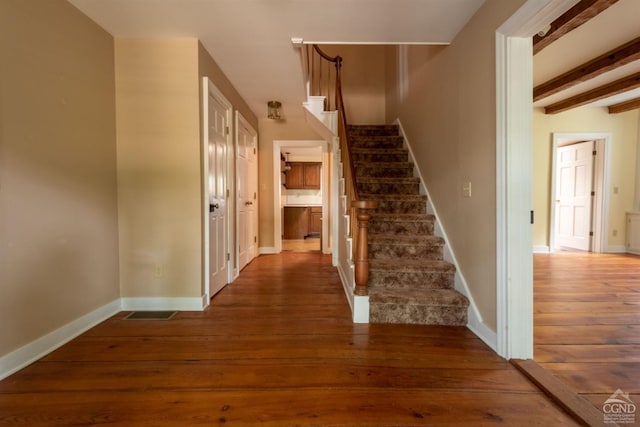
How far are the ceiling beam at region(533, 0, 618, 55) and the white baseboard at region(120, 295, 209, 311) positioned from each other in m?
3.85

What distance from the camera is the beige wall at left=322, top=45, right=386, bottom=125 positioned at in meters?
5.09

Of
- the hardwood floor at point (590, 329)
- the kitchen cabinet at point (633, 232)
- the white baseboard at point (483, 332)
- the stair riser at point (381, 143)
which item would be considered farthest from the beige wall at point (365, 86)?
the kitchen cabinet at point (633, 232)

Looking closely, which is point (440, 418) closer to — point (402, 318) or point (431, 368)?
point (431, 368)

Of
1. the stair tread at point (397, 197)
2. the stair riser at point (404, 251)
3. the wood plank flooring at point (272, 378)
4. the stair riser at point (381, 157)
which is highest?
the stair riser at point (381, 157)

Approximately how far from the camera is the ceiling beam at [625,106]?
4383 millimetres

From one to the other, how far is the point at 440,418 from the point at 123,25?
11.3ft

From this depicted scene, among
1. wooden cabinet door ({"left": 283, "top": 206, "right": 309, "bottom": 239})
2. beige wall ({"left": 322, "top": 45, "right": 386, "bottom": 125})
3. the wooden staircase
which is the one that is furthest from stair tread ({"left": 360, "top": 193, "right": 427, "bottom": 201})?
wooden cabinet door ({"left": 283, "top": 206, "right": 309, "bottom": 239})

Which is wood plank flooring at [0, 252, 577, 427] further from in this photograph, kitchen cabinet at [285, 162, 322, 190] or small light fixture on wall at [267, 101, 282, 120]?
kitchen cabinet at [285, 162, 322, 190]

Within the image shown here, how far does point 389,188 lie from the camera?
331 cm

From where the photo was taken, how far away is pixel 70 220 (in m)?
1.87

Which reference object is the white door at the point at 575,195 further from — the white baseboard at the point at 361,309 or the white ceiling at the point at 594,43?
the white baseboard at the point at 361,309

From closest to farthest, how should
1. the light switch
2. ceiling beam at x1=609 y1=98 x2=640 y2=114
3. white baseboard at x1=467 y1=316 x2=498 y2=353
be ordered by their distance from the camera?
1. white baseboard at x1=467 y1=316 x2=498 y2=353
2. the light switch
3. ceiling beam at x1=609 y1=98 x2=640 y2=114

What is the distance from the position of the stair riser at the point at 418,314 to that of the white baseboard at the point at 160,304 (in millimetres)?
1600

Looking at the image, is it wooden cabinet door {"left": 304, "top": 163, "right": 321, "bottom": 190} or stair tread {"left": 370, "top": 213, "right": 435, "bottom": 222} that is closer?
stair tread {"left": 370, "top": 213, "right": 435, "bottom": 222}
